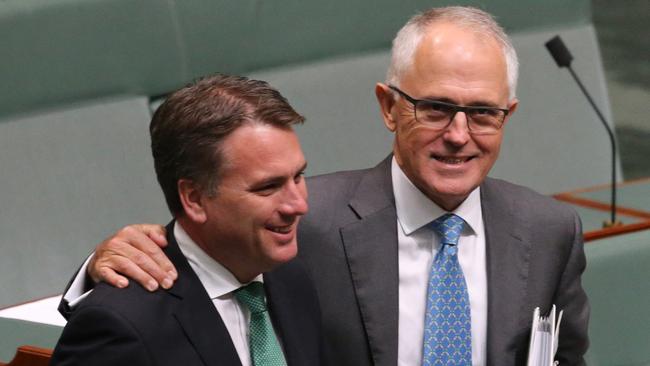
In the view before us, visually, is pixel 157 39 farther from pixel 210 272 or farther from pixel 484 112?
pixel 210 272

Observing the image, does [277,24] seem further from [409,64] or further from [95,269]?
[95,269]

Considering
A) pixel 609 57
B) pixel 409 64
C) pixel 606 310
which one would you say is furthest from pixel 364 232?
pixel 609 57

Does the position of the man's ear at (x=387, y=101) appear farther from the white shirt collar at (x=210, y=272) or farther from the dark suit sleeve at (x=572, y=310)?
the white shirt collar at (x=210, y=272)

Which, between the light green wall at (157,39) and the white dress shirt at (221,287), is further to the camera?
the light green wall at (157,39)

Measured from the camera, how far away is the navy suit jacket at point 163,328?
3.95 feet

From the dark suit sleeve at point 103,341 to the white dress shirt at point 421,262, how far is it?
1.72ft

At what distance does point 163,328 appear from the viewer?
1.24 metres

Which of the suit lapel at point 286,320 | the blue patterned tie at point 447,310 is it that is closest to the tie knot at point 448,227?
the blue patterned tie at point 447,310

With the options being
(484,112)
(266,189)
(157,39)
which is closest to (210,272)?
(266,189)

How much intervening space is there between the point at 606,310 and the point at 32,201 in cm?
145

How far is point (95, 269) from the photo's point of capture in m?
1.32

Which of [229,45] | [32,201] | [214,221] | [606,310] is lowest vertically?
[606,310]

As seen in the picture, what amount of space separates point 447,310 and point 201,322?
A: 453mm

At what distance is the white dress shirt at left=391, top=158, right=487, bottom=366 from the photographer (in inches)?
64.6
